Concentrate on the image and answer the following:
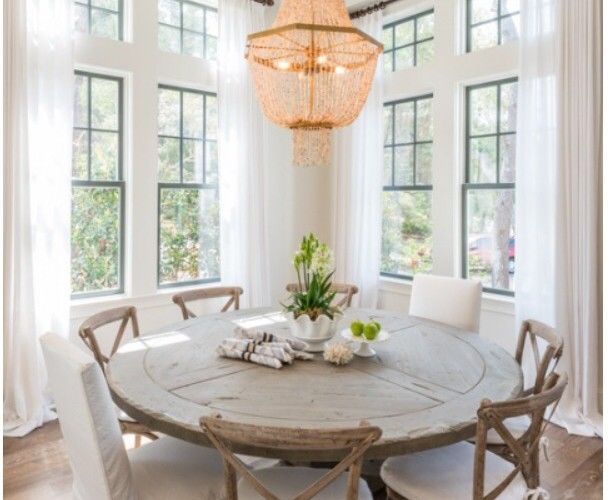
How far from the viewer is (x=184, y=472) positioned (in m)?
1.83

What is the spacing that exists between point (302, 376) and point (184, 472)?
0.57 metres

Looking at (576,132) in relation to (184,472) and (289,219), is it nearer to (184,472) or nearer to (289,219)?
(289,219)

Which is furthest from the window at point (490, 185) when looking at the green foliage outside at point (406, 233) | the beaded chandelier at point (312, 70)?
the beaded chandelier at point (312, 70)

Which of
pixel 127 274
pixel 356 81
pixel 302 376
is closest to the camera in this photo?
pixel 302 376

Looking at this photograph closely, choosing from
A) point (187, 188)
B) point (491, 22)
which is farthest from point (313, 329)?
point (491, 22)

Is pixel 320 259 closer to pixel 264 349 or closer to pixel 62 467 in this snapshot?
pixel 264 349

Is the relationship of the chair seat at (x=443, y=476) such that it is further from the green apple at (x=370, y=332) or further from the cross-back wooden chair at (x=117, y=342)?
the cross-back wooden chair at (x=117, y=342)

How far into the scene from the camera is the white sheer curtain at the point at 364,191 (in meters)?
4.58

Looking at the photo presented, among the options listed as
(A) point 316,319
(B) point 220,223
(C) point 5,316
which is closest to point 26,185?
(C) point 5,316

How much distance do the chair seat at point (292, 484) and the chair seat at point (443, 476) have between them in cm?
14

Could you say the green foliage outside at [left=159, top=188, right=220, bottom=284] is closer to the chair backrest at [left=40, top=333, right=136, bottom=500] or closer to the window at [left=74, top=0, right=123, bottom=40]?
the window at [left=74, top=0, right=123, bottom=40]

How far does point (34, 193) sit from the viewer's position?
3348 mm

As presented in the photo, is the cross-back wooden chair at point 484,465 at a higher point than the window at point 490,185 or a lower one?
lower

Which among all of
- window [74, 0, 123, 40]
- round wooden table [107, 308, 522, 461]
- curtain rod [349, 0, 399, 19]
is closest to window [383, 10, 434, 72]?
curtain rod [349, 0, 399, 19]
